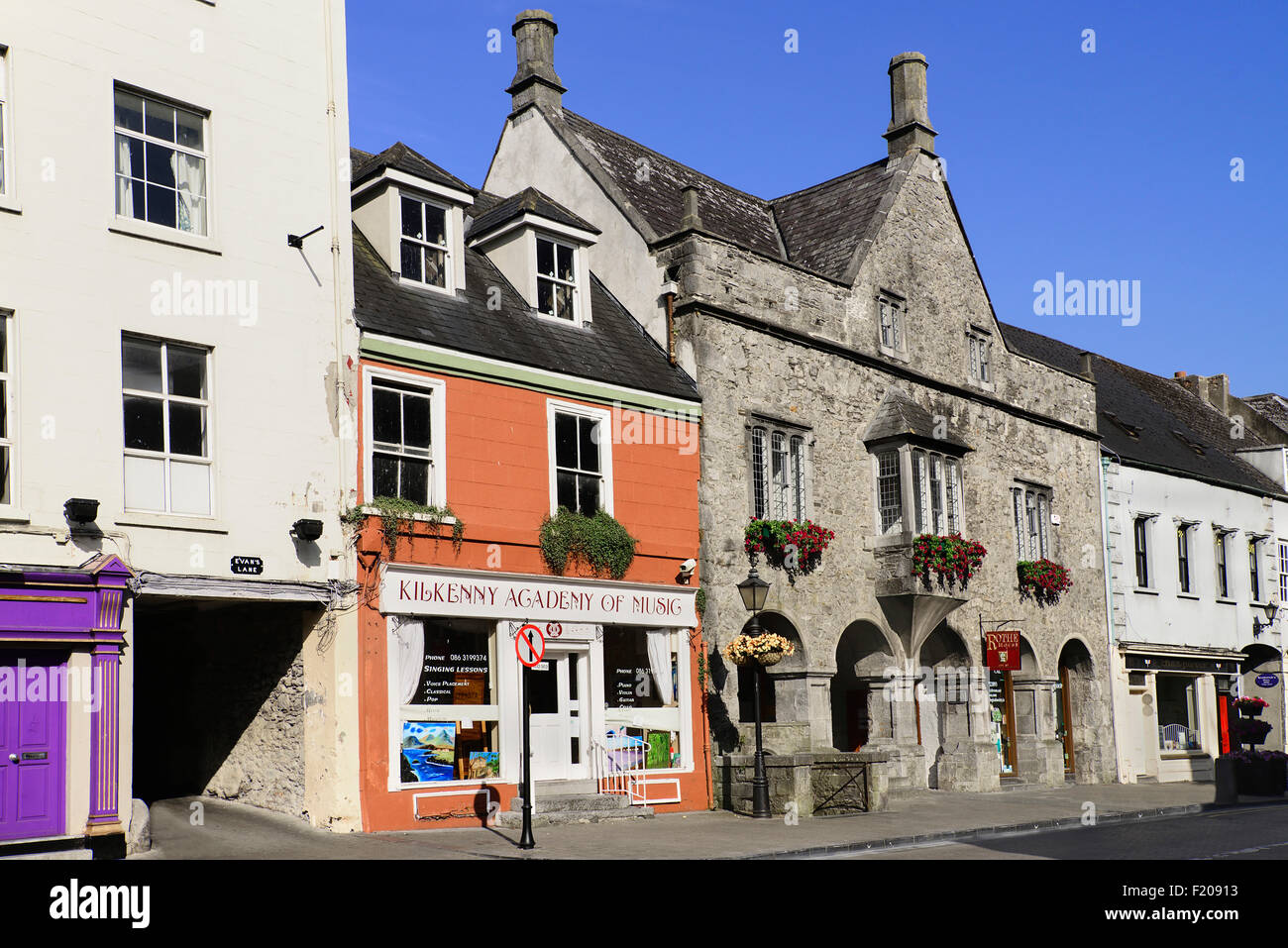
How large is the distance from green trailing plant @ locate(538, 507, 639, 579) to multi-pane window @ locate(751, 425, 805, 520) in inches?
122

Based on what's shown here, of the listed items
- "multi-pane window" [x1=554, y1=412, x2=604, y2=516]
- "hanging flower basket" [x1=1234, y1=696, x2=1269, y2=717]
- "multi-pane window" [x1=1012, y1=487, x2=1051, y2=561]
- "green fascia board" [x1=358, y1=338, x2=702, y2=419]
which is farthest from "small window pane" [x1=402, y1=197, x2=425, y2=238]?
"hanging flower basket" [x1=1234, y1=696, x2=1269, y2=717]

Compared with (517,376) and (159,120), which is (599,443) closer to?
(517,376)

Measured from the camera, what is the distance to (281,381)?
16922mm

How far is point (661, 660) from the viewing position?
68.6 ft

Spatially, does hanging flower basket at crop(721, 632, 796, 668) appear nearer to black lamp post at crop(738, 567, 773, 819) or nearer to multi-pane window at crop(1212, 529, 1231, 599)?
black lamp post at crop(738, 567, 773, 819)

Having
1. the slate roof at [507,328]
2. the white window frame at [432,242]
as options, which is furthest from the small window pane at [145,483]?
the white window frame at [432,242]

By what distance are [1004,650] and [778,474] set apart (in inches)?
269

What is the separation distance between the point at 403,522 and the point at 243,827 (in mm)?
4122

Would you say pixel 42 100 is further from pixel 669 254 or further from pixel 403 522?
pixel 669 254

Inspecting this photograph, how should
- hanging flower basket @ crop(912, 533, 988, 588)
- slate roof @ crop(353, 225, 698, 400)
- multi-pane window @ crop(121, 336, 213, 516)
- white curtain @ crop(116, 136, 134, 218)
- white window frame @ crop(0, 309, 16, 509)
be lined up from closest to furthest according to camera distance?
white window frame @ crop(0, 309, 16, 509) → multi-pane window @ crop(121, 336, 213, 516) → white curtain @ crop(116, 136, 134, 218) → slate roof @ crop(353, 225, 698, 400) → hanging flower basket @ crop(912, 533, 988, 588)

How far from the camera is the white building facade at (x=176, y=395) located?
14.4m

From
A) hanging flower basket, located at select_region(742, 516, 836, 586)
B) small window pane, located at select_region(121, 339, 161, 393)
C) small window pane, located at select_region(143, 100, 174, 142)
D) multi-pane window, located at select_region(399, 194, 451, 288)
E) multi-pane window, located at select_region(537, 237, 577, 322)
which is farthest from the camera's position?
hanging flower basket, located at select_region(742, 516, 836, 586)

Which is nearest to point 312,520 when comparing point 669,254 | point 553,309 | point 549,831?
point 549,831

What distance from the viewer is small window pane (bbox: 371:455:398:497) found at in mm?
17766
